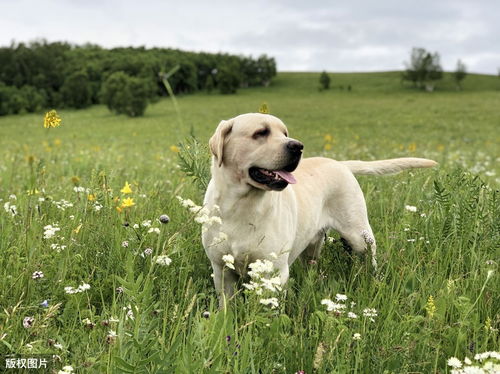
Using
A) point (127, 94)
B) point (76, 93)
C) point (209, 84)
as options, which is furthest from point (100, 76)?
point (127, 94)

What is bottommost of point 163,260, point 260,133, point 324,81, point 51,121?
point 163,260

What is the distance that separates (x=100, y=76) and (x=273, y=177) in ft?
238

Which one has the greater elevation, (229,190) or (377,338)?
(229,190)

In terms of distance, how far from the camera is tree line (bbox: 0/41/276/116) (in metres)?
44.1

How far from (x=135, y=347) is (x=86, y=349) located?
0.61 meters

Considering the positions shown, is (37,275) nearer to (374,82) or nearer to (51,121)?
(51,121)

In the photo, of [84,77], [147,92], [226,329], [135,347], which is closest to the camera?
[135,347]

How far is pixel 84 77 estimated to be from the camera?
64.1 metres

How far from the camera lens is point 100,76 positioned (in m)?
70.5

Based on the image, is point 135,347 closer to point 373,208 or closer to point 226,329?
point 226,329

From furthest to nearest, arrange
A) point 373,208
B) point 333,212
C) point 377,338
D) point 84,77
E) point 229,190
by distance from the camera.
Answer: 1. point 84,77
2. point 373,208
3. point 333,212
4. point 229,190
5. point 377,338

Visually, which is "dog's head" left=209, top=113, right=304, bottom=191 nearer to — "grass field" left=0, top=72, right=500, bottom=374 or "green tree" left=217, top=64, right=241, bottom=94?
"grass field" left=0, top=72, right=500, bottom=374

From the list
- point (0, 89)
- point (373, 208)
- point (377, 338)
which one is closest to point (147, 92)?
point (0, 89)

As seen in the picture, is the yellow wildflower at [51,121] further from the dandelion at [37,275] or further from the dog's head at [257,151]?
the dog's head at [257,151]
